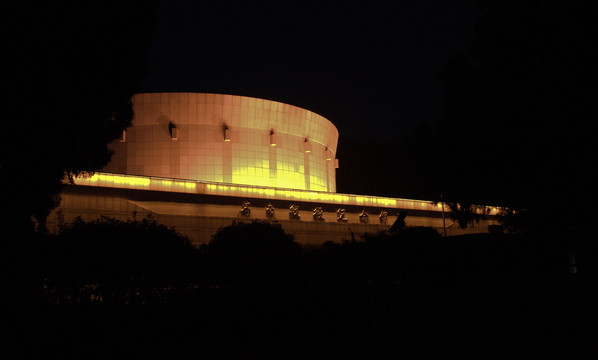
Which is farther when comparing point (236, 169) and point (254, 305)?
point (236, 169)

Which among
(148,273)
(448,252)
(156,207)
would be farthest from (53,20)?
(156,207)

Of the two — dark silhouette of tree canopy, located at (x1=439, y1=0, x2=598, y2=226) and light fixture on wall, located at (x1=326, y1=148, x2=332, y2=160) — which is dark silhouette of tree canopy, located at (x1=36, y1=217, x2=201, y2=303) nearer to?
dark silhouette of tree canopy, located at (x1=439, y1=0, x2=598, y2=226)

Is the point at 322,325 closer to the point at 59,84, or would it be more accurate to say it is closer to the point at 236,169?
the point at 59,84

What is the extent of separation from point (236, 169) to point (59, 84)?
19202mm

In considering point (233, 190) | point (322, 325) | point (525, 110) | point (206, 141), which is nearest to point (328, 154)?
point (206, 141)

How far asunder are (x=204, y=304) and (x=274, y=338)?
1324 mm

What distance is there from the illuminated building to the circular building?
5 cm

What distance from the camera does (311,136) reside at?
1326 inches

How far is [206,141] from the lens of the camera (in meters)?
29.4

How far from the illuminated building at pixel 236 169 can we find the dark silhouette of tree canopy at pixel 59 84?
11.6m

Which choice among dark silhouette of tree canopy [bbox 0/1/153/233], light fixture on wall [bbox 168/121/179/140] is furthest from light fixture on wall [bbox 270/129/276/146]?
dark silhouette of tree canopy [bbox 0/1/153/233]

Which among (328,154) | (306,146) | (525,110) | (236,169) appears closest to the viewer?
(525,110)

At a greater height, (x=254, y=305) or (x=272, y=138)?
(x=272, y=138)

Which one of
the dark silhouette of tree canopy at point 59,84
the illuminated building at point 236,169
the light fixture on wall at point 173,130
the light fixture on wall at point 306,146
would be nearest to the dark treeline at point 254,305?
the dark silhouette of tree canopy at point 59,84
